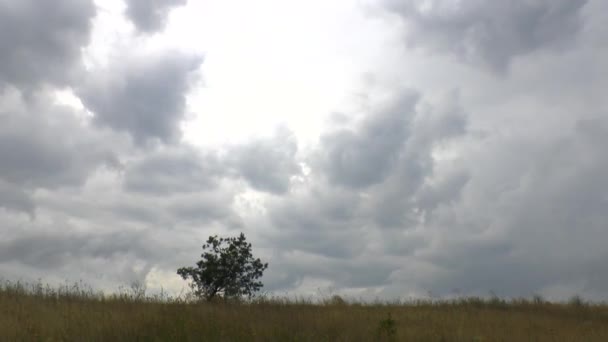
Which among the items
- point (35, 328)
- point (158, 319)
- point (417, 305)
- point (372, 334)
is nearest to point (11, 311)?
point (35, 328)

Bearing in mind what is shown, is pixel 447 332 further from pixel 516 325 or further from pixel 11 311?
pixel 11 311

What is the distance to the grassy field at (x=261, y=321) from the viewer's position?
15914 mm

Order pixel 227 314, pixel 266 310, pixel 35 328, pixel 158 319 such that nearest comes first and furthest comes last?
pixel 35 328 → pixel 158 319 → pixel 227 314 → pixel 266 310

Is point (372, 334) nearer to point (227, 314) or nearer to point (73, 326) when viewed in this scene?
point (227, 314)

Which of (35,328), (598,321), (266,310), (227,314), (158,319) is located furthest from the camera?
(598,321)

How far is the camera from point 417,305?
86.8 feet

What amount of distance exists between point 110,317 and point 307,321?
6254mm

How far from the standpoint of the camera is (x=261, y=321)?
61.4 ft

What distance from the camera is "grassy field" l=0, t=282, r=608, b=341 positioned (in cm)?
1591

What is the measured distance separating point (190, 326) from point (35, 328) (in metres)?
3.98

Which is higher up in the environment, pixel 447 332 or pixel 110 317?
pixel 110 317

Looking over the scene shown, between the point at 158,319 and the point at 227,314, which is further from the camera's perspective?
the point at 227,314

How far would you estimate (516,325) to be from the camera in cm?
2244

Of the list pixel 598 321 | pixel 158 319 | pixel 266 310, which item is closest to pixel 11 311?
pixel 158 319
